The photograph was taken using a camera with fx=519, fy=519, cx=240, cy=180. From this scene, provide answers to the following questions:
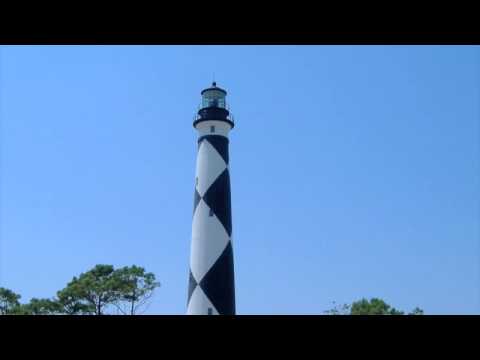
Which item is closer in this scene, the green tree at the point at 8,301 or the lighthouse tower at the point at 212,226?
the lighthouse tower at the point at 212,226

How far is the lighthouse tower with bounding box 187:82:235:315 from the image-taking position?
19.6 metres

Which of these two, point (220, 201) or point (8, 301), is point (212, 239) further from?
point (8, 301)

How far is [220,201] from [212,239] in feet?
5.12

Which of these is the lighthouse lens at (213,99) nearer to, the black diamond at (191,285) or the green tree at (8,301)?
the black diamond at (191,285)

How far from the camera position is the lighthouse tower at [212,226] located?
19625 millimetres

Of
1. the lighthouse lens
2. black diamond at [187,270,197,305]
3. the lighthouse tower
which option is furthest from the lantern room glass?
black diamond at [187,270,197,305]

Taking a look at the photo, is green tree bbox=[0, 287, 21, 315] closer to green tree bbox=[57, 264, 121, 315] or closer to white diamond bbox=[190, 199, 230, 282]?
green tree bbox=[57, 264, 121, 315]

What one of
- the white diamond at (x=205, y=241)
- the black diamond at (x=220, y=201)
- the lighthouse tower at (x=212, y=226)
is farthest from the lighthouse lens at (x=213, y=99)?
the white diamond at (x=205, y=241)

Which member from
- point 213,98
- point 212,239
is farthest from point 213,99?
point 212,239

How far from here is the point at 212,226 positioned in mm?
20281

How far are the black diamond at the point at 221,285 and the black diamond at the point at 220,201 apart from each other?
1091 mm
